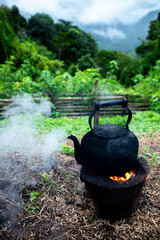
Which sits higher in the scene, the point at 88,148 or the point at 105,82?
the point at 105,82

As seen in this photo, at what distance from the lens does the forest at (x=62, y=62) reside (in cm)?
716

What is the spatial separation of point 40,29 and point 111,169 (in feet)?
114

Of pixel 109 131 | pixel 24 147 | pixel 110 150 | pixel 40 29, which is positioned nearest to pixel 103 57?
pixel 40 29

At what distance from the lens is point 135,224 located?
2.09m

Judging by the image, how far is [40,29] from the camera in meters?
30.8

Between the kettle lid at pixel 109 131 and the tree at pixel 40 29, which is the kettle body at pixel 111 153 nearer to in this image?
the kettle lid at pixel 109 131

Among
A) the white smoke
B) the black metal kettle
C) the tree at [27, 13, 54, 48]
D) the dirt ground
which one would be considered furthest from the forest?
the black metal kettle

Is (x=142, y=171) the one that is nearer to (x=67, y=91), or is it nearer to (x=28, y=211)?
(x=28, y=211)

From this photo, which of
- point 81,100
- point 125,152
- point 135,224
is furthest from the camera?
point 81,100

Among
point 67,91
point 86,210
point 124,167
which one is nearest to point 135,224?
point 86,210

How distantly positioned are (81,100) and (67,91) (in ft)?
2.66

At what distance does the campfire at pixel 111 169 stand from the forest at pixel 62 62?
520 cm

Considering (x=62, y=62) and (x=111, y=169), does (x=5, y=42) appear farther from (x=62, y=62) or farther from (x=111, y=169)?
(x=111, y=169)

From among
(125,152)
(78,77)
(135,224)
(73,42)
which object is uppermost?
(73,42)
